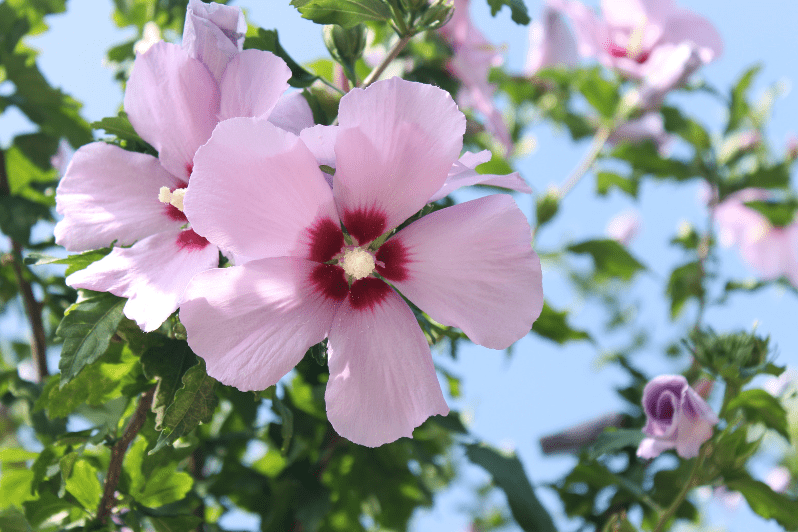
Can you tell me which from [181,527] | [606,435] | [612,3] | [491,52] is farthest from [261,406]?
[612,3]

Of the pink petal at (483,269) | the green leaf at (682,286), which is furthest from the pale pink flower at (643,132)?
the pink petal at (483,269)

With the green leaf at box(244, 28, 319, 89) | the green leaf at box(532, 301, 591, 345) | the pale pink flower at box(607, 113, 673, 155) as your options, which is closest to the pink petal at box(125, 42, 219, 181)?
the green leaf at box(244, 28, 319, 89)

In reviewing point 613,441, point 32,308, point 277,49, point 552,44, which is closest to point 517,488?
point 613,441

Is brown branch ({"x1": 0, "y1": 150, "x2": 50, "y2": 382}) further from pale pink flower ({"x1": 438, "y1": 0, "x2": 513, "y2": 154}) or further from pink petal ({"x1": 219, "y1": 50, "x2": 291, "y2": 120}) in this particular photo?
pale pink flower ({"x1": 438, "y1": 0, "x2": 513, "y2": 154})

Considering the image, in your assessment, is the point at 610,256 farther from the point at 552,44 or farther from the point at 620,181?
the point at 552,44

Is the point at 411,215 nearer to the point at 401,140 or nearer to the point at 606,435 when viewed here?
the point at 401,140

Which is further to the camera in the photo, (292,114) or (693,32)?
(693,32)

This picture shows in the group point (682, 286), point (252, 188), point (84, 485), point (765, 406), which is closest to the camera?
point (252, 188)
